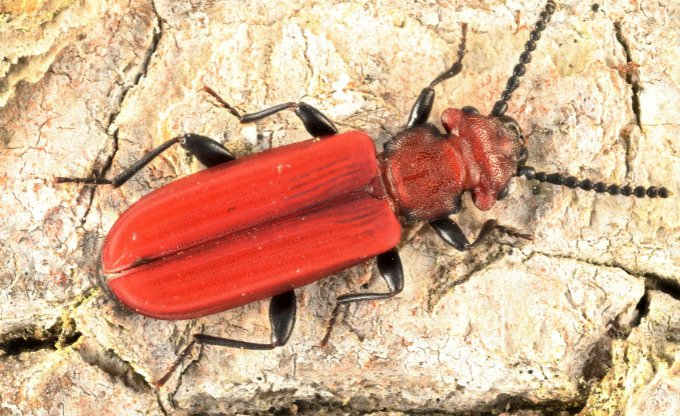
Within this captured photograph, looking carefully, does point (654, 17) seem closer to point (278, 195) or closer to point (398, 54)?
point (398, 54)

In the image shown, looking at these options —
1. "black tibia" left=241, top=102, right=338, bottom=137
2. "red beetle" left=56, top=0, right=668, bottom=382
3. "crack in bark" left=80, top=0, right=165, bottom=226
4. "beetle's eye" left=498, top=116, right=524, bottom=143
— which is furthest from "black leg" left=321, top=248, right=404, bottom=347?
"crack in bark" left=80, top=0, right=165, bottom=226

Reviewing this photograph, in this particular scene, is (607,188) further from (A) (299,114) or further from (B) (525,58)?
(A) (299,114)

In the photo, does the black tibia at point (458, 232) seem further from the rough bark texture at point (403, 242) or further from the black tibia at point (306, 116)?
the black tibia at point (306, 116)

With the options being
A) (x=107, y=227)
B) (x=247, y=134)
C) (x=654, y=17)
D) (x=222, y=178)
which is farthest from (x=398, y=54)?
(x=107, y=227)

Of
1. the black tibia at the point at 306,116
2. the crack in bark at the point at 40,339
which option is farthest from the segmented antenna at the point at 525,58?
the crack in bark at the point at 40,339

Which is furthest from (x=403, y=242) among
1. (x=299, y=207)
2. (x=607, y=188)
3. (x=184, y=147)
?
(x=184, y=147)

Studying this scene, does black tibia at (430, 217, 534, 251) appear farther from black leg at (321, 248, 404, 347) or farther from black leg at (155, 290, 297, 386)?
black leg at (155, 290, 297, 386)
